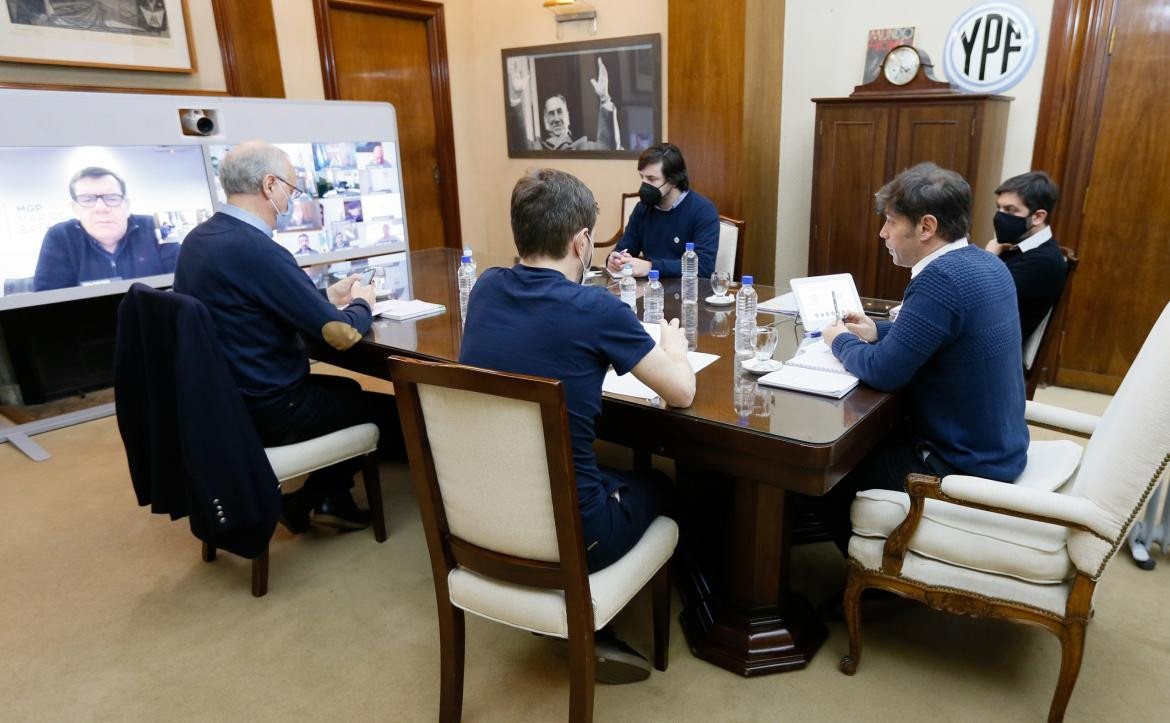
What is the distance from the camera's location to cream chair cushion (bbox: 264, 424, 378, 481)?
2186mm

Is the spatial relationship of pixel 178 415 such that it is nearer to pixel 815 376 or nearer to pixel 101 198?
pixel 815 376

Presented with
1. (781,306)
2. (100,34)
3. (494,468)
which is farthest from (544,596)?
(100,34)

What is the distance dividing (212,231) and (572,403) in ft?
4.22

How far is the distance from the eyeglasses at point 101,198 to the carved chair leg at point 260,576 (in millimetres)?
2229

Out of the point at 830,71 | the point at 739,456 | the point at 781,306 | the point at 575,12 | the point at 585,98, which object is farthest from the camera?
the point at 585,98

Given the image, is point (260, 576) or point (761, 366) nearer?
point (761, 366)

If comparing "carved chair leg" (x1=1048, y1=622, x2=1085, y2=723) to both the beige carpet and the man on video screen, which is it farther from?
Answer: the man on video screen

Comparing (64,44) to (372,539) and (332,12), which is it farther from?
(372,539)

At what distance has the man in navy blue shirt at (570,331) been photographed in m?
1.42

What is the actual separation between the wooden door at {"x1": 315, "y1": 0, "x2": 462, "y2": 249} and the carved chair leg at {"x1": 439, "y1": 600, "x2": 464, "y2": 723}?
13.1 feet

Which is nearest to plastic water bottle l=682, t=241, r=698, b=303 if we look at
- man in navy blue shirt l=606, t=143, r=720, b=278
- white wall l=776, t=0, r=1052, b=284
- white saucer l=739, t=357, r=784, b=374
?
man in navy blue shirt l=606, t=143, r=720, b=278

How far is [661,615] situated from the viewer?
180 centimetres

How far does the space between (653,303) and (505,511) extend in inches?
44.7

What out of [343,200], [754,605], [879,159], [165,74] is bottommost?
[754,605]
